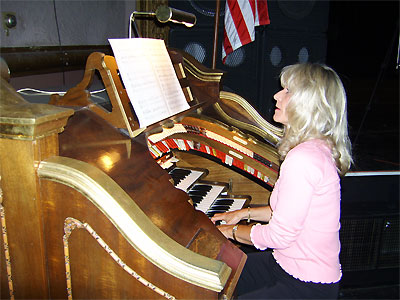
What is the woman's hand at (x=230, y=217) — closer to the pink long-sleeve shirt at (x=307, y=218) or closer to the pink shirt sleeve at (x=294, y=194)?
the pink long-sleeve shirt at (x=307, y=218)

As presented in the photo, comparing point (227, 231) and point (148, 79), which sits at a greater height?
point (148, 79)

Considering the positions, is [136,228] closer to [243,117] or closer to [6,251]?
[6,251]

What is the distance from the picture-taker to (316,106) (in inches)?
56.5

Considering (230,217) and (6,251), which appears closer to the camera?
(6,251)

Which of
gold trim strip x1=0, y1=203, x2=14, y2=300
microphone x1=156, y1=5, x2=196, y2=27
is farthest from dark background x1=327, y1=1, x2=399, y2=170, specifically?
gold trim strip x1=0, y1=203, x2=14, y2=300

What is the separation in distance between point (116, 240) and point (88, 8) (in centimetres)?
248

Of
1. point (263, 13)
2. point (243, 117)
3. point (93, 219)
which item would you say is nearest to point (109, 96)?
point (93, 219)

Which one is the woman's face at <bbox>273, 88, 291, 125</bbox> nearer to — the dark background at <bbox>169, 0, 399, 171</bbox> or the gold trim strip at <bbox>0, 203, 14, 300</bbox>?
the gold trim strip at <bbox>0, 203, 14, 300</bbox>

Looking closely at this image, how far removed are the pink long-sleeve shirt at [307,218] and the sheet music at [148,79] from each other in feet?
1.82

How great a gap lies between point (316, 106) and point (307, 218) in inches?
16.4

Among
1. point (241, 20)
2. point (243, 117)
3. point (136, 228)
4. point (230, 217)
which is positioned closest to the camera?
point (136, 228)

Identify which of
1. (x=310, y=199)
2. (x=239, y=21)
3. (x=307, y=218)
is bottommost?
(x=307, y=218)

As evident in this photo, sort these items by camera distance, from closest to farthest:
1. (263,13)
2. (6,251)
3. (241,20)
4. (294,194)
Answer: (6,251)
(294,194)
(241,20)
(263,13)

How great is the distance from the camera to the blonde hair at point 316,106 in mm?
1438
